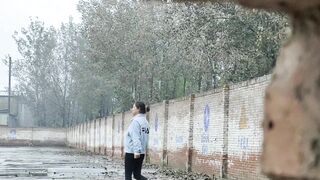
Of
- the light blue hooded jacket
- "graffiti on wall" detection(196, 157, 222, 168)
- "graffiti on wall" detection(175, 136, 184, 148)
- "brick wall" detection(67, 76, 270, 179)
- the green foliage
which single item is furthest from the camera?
the green foliage

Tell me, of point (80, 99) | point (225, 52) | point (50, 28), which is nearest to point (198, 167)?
point (225, 52)

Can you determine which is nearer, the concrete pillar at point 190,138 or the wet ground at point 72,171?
the wet ground at point 72,171

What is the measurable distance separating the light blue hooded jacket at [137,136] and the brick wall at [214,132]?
2584 mm

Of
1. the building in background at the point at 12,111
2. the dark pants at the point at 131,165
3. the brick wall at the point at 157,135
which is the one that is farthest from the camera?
the building in background at the point at 12,111

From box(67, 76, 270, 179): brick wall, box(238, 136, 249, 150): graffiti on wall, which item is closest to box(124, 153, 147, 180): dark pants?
box(67, 76, 270, 179): brick wall

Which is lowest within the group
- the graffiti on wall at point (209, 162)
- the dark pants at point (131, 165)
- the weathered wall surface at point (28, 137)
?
the weathered wall surface at point (28, 137)

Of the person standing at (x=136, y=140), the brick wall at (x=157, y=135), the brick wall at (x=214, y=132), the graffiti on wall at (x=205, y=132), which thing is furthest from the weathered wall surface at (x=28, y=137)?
the person standing at (x=136, y=140)

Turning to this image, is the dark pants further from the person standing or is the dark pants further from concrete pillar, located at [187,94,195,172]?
concrete pillar, located at [187,94,195,172]

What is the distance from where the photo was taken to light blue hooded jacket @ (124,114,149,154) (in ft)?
33.0

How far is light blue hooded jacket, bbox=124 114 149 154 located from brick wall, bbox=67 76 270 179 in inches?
102

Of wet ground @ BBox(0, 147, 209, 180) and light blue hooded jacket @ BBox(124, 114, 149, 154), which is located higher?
light blue hooded jacket @ BBox(124, 114, 149, 154)

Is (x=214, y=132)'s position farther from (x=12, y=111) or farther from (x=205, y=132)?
(x=12, y=111)

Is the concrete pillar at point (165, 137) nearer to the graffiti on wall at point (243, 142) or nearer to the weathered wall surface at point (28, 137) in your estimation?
the graffiti on wall at point (243, 142)

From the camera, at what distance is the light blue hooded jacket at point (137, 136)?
10.1 metres
